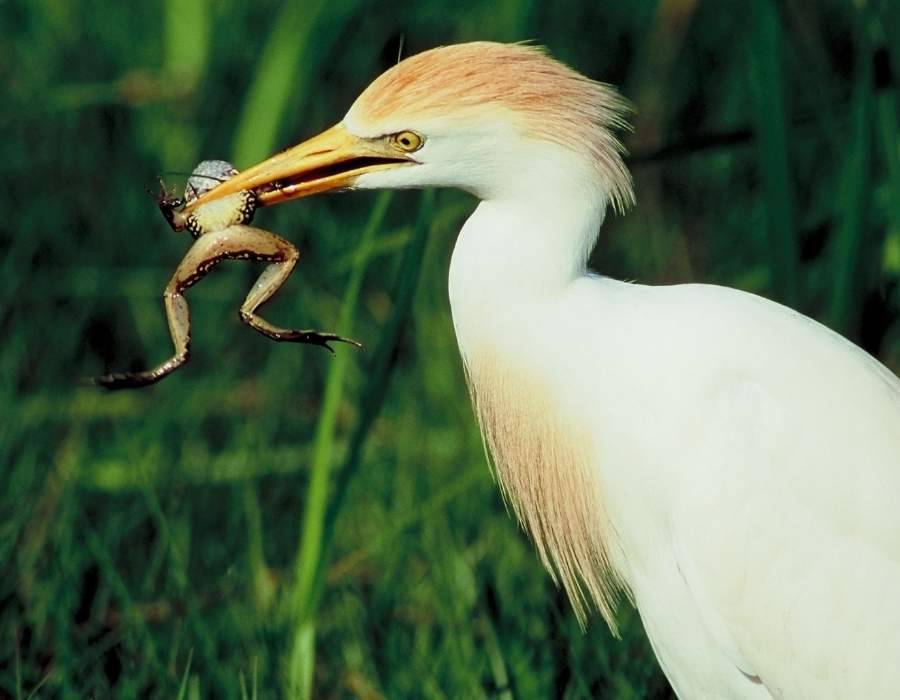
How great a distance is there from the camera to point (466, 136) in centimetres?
241

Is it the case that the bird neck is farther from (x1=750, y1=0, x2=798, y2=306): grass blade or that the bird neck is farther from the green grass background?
(x1=750, y1=0, x2=798, y2=306): grass blade

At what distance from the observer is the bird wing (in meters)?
2.44

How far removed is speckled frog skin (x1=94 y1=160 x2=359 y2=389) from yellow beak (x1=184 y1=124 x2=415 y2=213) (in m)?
0.01

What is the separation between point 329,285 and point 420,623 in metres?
1.54

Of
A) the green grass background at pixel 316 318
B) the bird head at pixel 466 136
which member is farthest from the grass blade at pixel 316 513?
the bird head at pixel 466 136

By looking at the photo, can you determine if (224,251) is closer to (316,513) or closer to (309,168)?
(309,168)

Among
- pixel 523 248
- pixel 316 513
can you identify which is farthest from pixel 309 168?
pixel 316 513

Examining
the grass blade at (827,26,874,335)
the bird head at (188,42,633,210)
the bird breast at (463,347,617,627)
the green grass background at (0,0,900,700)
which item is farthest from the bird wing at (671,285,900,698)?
the grass blade at (827,26,874,335)

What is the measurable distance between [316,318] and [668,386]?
2.14 metres

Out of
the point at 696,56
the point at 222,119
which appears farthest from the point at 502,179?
the point at 696,56

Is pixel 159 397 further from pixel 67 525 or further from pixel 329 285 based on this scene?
pixel 67 525

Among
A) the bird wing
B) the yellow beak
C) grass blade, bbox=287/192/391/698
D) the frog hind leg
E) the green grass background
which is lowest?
the green grass background

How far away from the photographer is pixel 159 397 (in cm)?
437

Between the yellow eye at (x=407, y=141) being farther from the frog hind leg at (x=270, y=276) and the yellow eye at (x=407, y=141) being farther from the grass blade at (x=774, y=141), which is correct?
the grass blade at (x=774, y=141)
